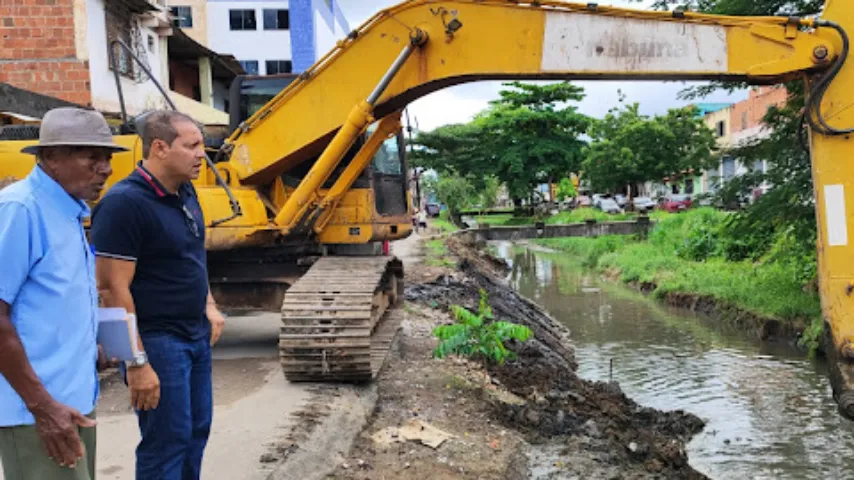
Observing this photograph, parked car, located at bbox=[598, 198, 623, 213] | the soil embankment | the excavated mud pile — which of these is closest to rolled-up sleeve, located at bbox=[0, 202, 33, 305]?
the soil embankment

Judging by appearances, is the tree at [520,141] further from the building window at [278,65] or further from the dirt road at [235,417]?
the dirt road at [235,417]

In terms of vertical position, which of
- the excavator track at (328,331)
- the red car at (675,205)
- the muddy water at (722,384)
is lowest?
the muddy water at (722,384)

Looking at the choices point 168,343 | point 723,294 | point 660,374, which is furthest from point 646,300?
point 168,343

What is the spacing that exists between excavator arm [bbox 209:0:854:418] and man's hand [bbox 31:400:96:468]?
15.4 feet

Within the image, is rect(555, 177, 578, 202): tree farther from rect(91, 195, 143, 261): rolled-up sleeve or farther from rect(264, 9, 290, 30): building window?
rect(91, 195, 143, 261): rolled-up sleeve

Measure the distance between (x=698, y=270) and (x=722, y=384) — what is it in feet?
30.5

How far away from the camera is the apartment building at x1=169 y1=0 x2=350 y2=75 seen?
123ft

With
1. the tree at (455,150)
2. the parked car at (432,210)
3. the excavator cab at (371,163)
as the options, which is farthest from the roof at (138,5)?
the parked car at (432,210)

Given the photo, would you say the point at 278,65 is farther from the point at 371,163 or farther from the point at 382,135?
the point at 382,135

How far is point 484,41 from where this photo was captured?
6.57m

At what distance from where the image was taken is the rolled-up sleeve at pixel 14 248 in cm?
240

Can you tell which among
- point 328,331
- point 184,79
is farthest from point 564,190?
point 328,331

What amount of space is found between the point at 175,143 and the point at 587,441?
458 centimetres

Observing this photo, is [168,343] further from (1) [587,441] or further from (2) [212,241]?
(1) [587,441]
